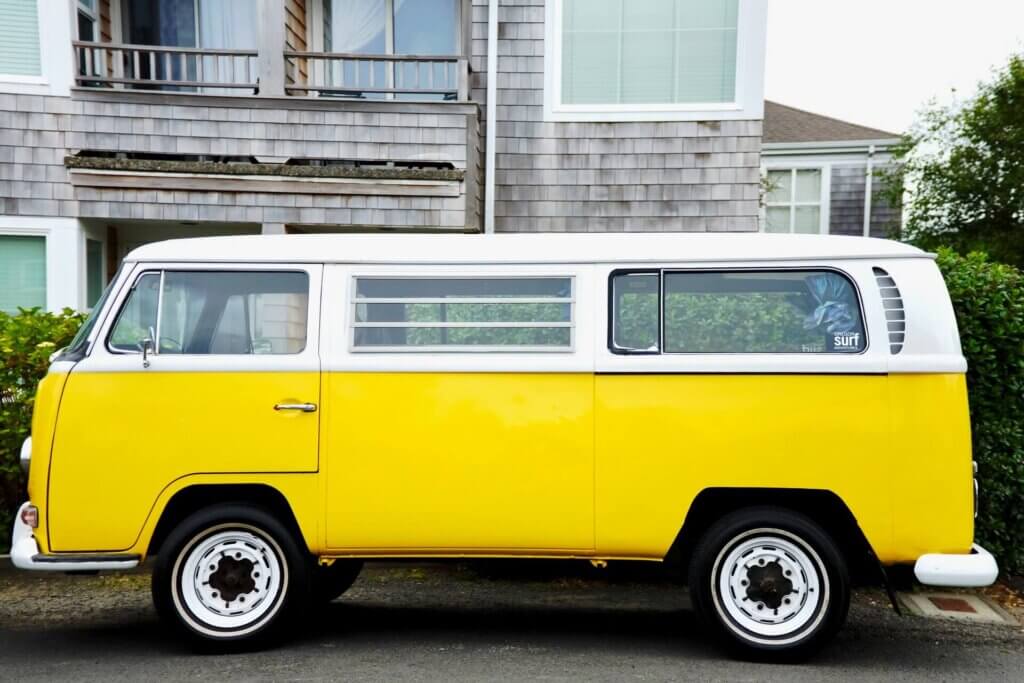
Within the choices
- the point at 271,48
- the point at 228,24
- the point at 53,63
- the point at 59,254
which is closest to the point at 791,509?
the point at 271,48

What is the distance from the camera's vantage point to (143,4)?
10.7 meters

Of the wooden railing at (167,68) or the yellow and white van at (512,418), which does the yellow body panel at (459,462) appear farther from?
the wooden railing at (167,68)

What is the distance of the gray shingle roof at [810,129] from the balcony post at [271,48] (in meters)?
11.4

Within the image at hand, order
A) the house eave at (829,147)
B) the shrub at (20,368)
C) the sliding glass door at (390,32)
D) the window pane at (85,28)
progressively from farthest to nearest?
the house eave at (829,147) < the sliding glass door at (390,32) < the window pane at (85,28) < the shrub at (20,368)

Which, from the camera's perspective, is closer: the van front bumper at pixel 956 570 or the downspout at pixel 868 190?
the van front bumper at pixel 956 570

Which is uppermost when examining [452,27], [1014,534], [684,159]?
[452,27]

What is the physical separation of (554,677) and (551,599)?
1.56 meters

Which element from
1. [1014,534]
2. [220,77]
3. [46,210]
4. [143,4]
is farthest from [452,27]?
[1014,534]

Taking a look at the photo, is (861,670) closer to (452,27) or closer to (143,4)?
(452,27)

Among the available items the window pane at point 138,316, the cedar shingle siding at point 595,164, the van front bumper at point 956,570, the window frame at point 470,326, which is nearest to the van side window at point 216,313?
the window pane at point 138,316

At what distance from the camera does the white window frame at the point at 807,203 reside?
55.6ft

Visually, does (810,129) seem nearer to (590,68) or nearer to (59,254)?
(590,68)

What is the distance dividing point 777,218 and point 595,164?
851 centimetres

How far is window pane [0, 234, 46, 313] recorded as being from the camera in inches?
375
